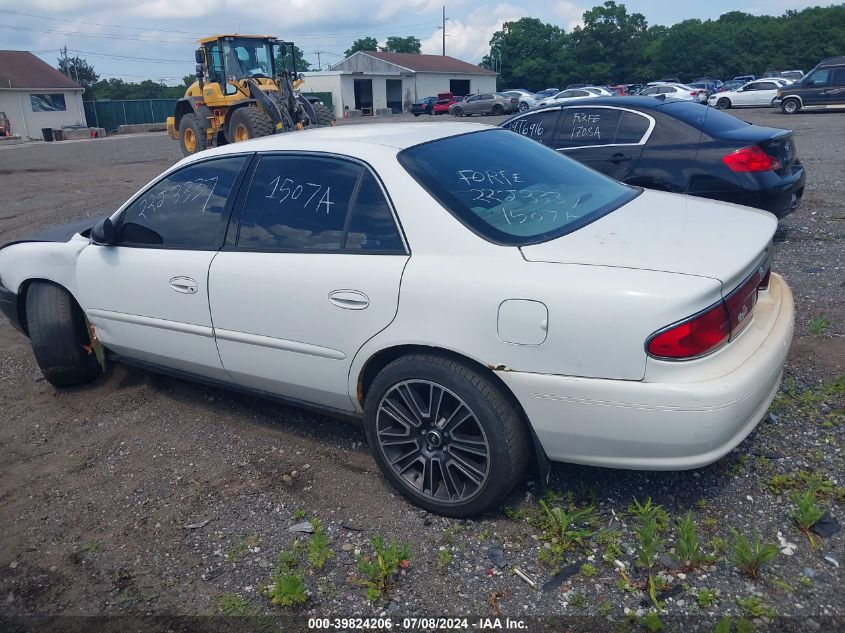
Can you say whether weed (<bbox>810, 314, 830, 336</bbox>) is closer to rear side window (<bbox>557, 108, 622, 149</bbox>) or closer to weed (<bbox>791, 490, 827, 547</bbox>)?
weed (<bbox>791, 490, 827, 547</bbox>)

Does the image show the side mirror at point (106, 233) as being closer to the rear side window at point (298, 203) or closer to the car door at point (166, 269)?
the car door at point (166, 269)

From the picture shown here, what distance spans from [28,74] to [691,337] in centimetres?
5565

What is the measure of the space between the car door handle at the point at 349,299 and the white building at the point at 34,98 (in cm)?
5000

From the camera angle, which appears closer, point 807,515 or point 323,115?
point 807,515

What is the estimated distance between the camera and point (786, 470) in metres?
3.28

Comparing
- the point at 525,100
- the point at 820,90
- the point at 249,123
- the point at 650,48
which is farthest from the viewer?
the point at 650,48

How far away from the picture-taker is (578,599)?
2.61 meters

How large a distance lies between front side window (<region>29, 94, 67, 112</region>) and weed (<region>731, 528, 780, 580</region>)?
52.6m

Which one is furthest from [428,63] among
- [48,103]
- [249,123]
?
[249,123]

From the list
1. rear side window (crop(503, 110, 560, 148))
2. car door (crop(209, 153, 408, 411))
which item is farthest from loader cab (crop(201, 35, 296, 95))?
car door (crop(209, 153, 408, 411))

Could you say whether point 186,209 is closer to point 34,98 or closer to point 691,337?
point 691,337

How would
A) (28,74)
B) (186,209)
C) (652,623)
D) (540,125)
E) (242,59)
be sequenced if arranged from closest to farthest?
(652,623), (186,209), (540,125), (242,59), (28,74)

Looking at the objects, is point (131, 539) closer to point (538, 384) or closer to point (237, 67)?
point (538, 384)

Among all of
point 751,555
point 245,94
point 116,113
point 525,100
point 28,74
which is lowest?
point 751,555
